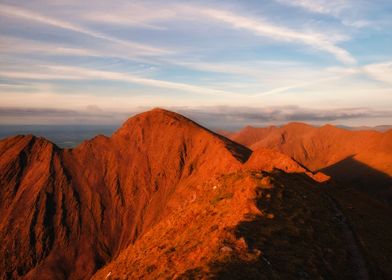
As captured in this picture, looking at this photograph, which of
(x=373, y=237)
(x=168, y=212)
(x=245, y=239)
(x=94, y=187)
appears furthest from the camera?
(x=94, y=187)

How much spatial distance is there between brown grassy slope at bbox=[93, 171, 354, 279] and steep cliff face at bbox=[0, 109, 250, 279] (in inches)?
2055

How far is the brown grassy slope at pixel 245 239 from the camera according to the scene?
1591 cm

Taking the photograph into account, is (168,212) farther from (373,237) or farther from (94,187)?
(373,237)

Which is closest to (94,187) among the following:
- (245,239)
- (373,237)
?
(373,237)

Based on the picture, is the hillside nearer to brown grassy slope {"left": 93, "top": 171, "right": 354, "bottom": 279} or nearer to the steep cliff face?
brown grassy slope {"left": 93, "top": 171, "right": 354, "bottom": 279}

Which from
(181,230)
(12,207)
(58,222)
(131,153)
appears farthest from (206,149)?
(181,230)

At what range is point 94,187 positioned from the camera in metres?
96.0

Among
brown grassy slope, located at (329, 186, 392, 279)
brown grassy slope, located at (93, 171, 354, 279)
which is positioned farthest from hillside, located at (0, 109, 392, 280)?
brown grassy slope, located at (329, 186, 392, 279)

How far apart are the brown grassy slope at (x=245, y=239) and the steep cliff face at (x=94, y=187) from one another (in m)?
52.2

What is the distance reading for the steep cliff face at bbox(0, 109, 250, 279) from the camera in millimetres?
82188

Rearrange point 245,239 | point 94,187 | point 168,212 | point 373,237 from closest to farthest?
point 245,239 < point 373,237 < point 168,212 < point 94,187

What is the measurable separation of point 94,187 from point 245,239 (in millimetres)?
83181

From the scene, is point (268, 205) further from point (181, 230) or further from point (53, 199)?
point (53, 199)

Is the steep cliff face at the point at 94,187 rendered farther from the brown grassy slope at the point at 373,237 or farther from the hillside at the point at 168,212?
the brown grassy slope at the point at 373,237
